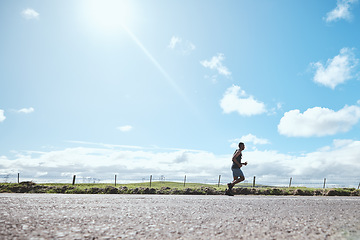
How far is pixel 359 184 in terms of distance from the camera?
39.7 meters

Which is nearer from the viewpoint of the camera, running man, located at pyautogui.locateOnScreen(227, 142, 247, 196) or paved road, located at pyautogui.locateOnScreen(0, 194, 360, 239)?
paved road, located at pyautogui.locateOnScreen(0, 194, 360, 239)

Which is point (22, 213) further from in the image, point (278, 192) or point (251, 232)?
point (278, 192)

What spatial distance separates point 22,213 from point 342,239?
14.8 feet

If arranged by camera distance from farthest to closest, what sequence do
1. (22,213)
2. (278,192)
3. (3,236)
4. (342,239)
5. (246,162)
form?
(278,192) < (246,162) < (22,213) < (342,239) < (3,236)

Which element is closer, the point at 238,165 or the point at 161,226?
the point at 161,226

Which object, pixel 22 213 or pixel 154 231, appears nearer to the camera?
pixel 154 231

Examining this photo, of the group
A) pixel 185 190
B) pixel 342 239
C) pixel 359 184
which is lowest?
pixel 359 184

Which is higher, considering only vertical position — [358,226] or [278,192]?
[358,226]

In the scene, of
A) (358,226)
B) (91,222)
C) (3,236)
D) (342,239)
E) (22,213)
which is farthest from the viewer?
(22,213)

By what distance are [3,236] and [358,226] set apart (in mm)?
4644

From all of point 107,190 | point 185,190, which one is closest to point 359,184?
point 185,190

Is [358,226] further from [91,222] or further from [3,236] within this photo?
[3,236]

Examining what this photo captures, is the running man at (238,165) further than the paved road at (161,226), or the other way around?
the running man at (238,165)

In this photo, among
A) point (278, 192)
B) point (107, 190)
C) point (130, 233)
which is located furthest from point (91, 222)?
point (278, 192)
